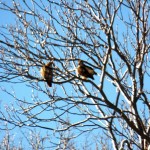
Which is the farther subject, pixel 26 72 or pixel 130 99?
pixel 130 99

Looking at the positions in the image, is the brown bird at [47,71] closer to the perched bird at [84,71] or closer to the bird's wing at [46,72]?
the bird's wing at [46,72]

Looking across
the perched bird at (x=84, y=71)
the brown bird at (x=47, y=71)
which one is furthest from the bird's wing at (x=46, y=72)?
the perched bird at (x=84, y=71)

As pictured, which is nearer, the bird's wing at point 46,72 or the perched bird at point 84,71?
the bird's wing at point 46,72

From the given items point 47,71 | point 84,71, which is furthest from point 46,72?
point 84,71

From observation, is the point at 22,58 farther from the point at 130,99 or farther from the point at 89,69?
the point at 130,99

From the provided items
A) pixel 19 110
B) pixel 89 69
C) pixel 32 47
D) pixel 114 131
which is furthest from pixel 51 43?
pixel 114 131

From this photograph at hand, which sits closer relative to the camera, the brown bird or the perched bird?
the brown bird

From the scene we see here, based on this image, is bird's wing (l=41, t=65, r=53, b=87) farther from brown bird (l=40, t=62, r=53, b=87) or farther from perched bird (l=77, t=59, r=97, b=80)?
perched bird (l=77, t=59, r=97, b=80)

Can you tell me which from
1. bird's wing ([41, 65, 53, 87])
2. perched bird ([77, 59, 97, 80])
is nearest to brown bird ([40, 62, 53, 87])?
bird's wing ([41, 65, 53, 87])

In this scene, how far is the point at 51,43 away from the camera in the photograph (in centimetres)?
420

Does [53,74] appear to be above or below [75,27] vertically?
below

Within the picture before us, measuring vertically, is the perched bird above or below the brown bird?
above

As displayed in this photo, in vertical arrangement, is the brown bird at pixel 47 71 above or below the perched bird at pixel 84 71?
below

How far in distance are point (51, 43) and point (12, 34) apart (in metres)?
0.56
